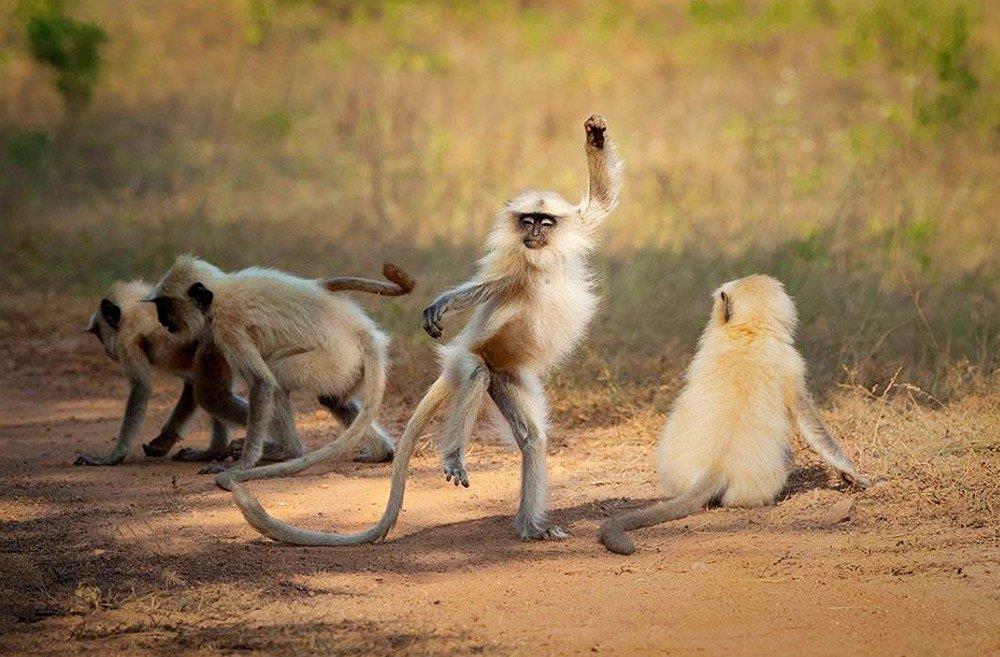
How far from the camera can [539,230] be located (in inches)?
215

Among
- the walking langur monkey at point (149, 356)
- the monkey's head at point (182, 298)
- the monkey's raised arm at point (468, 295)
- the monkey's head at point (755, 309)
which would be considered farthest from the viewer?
the walking langur monkey at point (149, 356)

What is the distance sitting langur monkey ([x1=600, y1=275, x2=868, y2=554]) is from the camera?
5.44 meters

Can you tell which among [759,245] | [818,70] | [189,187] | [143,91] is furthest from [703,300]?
[143,91]

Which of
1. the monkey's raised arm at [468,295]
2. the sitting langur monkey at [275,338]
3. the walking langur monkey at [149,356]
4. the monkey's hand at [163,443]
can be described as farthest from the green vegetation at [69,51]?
the monkey's raised arm at [468,295]

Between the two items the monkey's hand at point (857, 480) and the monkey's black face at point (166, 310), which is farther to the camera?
the monkey's black face at point (166, 310)

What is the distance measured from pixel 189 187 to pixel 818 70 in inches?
321

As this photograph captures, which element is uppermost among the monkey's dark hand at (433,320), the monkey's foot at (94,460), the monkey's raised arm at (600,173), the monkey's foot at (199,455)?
the monkey's raised arm at (600,173)

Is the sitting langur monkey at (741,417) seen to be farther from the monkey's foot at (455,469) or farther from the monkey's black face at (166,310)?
the monkey's black face at (166,310)

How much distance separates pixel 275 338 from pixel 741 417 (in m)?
2.47

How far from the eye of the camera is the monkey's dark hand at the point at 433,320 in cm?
525

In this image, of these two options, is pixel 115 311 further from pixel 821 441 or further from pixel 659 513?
pixel 821 441

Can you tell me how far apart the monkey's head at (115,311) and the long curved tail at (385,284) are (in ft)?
3.62

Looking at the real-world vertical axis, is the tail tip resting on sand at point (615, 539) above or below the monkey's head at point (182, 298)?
below

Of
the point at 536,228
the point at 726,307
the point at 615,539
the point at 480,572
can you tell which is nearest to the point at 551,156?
the point at 726,307
